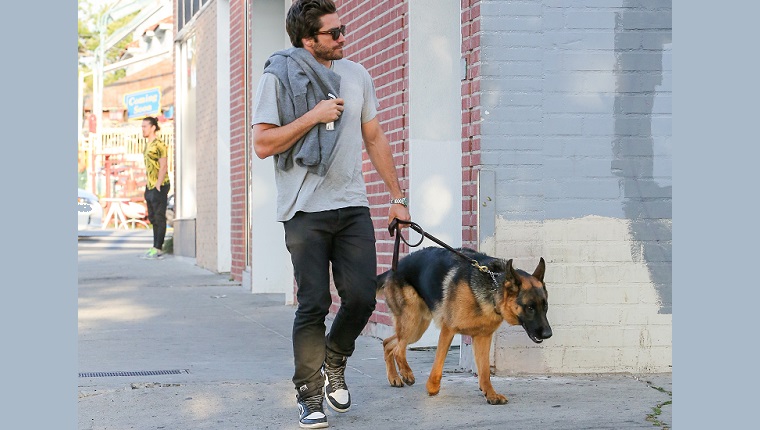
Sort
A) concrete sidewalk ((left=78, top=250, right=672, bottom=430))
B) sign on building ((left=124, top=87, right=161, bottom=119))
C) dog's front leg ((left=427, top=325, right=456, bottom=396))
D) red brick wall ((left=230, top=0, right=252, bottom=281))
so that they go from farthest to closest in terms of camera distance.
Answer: sign on building ((left=124, top=87, right=161, bottom=119)), red brick wall ((left=230, top=0, right=252, bottom=281)), dog's front leg ((left=427, top=325, right=456, bottom=396)), concrete sidewalk ((left=78, top=250, right=672, bottom=430))

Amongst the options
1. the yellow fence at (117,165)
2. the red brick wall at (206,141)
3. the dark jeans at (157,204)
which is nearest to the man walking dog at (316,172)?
the red brick wall at (206,141)

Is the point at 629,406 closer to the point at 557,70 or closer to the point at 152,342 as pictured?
the point at 557,70

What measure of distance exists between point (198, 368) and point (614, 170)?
294 centimetres

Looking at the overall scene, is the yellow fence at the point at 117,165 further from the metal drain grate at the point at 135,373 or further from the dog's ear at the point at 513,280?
the dog's ear at the point at 513,280

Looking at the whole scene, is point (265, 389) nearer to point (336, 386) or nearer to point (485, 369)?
point (336, 386)

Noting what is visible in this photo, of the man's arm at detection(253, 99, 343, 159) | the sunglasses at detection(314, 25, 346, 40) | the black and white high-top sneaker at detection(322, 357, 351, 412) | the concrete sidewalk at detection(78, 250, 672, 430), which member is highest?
the sunglasses at detection(314, 25, 346, 40)

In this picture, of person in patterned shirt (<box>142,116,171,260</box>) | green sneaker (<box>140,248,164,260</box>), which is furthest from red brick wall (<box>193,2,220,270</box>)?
green sneaker (<box>140,248,164,260</box>)

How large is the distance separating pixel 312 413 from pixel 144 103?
46682 mm

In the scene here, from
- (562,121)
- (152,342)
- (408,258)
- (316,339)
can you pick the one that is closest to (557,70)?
(562,121)

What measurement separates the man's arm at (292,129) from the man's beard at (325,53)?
0.88ft

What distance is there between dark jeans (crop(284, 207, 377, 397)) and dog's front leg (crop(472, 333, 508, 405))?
82cm

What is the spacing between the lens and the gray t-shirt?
5488 mm

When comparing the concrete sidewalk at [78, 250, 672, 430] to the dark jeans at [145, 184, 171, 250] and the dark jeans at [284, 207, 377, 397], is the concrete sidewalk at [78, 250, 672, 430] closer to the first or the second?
the dark jeans at [284, 207, 377, 397]

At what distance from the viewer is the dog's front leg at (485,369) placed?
6.10m
